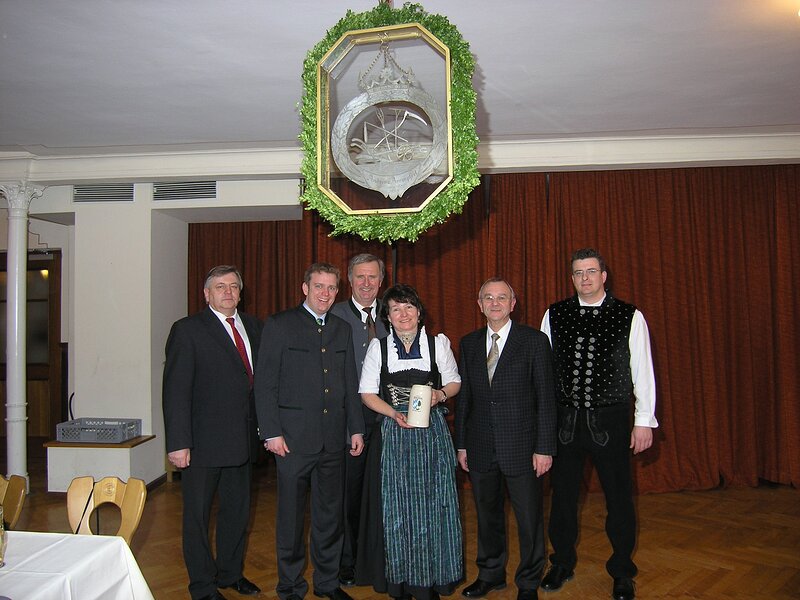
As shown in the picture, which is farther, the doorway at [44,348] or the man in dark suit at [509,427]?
the doorway at [44,348]

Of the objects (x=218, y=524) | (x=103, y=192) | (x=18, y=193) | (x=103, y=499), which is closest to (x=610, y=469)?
(x=218, y=524)

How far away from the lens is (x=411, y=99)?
2133 mm

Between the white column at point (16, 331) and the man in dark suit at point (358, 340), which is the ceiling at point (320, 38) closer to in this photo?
the white column at point (16, 331)

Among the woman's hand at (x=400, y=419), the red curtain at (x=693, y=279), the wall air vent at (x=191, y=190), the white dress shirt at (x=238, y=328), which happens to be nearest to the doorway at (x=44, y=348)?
the wall air vent at (x=191, y=190)

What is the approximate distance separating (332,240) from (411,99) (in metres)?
3.04

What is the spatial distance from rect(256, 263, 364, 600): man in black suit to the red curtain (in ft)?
7.17

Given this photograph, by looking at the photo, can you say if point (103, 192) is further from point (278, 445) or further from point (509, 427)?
point (509, 427)

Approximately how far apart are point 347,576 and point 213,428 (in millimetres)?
1036

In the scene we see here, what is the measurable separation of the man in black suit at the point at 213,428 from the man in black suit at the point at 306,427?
0.21m

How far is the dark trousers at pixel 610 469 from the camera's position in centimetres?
295

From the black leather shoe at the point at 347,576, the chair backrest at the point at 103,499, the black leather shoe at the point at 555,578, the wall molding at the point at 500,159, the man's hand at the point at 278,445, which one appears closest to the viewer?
the chair backrest at the point at 103,499

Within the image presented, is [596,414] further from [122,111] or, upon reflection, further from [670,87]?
[122,111]

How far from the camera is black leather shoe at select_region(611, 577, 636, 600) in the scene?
9.62ft

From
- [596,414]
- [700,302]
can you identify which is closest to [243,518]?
[596,414]
